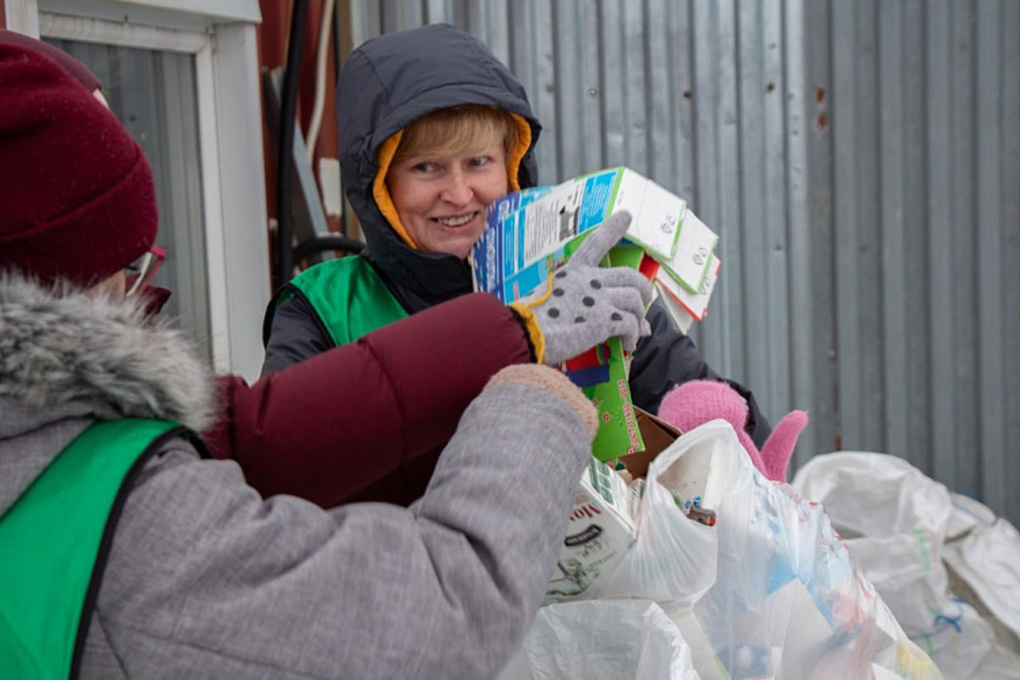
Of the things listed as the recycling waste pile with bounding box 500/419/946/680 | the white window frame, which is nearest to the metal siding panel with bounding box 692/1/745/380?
the white window frame

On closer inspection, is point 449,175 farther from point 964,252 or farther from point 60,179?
point 964,252

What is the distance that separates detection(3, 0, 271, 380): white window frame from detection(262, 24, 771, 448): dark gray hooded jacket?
130 cm

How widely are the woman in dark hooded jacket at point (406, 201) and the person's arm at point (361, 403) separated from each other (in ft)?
1.95

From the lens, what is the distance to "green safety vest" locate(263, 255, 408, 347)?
1874 mm

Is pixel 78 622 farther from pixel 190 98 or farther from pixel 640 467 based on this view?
pixel 190 98

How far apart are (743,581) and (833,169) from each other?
216 cm

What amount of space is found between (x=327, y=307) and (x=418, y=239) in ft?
0.66

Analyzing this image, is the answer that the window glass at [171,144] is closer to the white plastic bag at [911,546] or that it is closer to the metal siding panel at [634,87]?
the metal siding panel at [634,87]

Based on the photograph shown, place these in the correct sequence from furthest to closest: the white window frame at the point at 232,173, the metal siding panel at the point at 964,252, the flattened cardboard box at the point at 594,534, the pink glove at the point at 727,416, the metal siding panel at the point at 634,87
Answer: the metal siding panel at the point at 634,87 < the metal siding panel at the point at 964,252 < the white window frame at the point at 232,173 < the pink glove at the point at 727,416 < the flattened cardboard box at the point at 594,534

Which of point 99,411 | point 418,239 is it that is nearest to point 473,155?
point 418,239

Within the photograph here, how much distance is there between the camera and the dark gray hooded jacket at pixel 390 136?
179cm

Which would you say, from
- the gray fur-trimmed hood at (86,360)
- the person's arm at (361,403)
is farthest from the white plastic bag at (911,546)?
the gray fur-trimmed hood at (86,360)

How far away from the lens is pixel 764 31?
3.31 m

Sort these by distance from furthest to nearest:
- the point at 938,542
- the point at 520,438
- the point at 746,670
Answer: the point at 938,542
the point at 746,670
the point at 520,438
